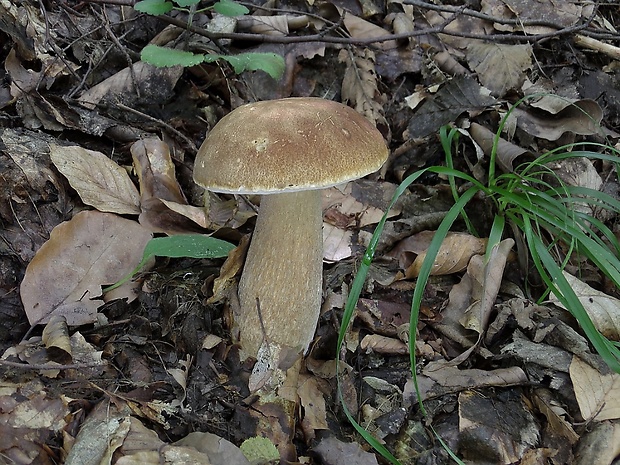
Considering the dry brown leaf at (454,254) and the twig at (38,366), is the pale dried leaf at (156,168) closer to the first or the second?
the twig at (38,366)

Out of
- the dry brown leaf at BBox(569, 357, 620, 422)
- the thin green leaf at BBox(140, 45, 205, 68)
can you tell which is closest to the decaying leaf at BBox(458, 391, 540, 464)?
the dry brown leaf at BBox(569, 357, 620, 422)

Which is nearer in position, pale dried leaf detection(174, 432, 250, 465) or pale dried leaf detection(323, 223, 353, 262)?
pale dried leaf detection(174, 432, 250, 465)

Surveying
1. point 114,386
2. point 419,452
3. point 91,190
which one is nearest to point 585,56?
point 419,452

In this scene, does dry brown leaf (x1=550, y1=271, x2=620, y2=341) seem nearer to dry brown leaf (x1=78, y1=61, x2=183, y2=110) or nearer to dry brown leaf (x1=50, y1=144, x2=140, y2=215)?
dry brown leaf (x1=50, y1=144, x2=140, y2=215)

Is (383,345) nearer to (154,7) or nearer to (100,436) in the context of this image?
(100,436)

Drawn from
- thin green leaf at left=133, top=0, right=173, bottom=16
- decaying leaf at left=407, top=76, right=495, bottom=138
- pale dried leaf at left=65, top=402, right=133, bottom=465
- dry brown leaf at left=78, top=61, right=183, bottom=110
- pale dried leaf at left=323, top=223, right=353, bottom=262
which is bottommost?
pale dried leaf at left=323, top=223, right=353, bottom=262

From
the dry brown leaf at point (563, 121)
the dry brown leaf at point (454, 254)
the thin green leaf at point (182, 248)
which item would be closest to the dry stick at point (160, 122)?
the thin green leaf at point (182, 248)
